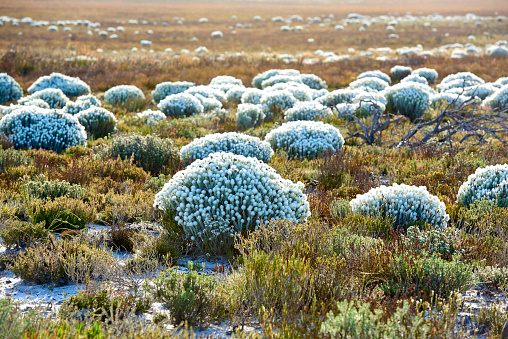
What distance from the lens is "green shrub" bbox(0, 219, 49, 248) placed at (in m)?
4.50

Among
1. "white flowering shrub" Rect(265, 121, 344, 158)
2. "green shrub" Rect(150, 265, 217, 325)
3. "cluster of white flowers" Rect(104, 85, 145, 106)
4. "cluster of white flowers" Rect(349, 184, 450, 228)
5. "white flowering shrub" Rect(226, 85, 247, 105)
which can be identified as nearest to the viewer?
"green shrub" Rect(150, 265, 217, 325)

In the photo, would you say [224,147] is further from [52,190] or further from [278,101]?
[278,101]

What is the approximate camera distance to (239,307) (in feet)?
11.3

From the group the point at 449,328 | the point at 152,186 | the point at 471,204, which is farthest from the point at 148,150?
the point at 449,328

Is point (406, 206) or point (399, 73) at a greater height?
point (399, 73)

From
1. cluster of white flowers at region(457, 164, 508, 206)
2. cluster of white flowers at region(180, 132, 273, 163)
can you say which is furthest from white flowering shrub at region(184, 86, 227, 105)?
cluster of white flowers at region(457, 164, 508, 206)

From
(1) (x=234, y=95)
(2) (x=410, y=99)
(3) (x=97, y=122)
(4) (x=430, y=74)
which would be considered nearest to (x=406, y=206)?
(3) (x=97, y=122)

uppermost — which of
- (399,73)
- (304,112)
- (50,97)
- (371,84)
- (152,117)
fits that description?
(399,73)

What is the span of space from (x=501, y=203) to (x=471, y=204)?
516 mm

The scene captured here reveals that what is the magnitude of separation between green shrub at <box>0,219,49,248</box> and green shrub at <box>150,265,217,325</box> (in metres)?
1.85

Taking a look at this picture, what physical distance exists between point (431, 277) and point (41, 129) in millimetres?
8227

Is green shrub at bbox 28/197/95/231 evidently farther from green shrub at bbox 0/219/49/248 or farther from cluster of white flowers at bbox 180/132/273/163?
cluster of white flowers at bbox 180/132/273/163

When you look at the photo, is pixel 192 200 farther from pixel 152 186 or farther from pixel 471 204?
pixel 471 204

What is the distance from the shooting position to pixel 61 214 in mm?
5102
